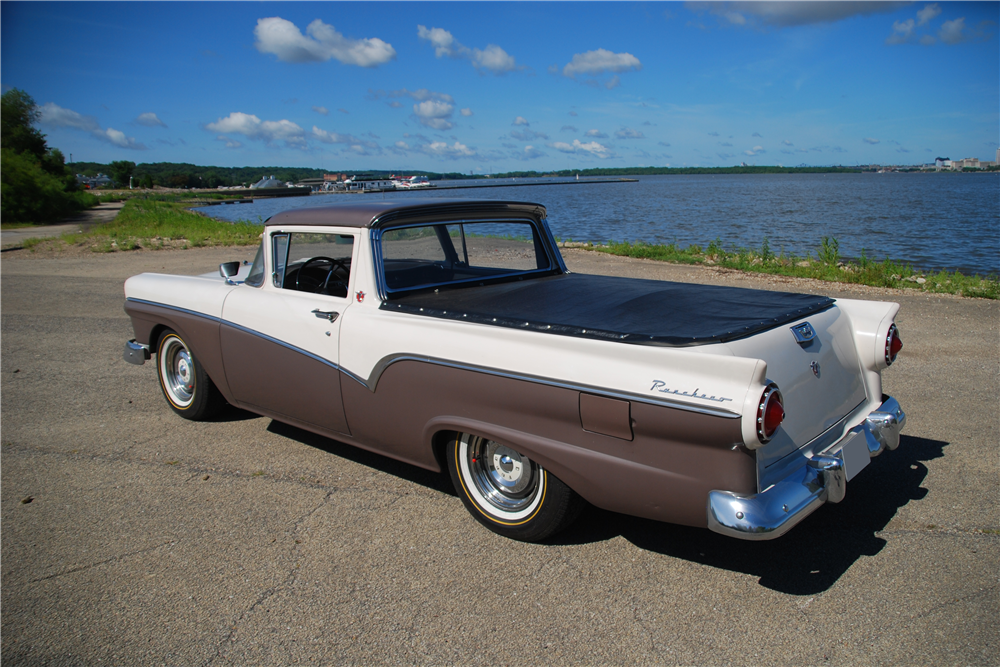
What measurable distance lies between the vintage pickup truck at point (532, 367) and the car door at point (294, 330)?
13 millimetres

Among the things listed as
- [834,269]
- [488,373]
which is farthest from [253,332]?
[834,269]

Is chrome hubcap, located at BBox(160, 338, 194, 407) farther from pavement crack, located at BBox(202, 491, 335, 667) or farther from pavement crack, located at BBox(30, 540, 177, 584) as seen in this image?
pavement crack, located at BBox(202, 491, 335, 667)

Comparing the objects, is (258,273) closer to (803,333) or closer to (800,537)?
(803,333)

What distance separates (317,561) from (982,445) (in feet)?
13.5

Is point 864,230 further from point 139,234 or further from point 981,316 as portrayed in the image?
point 139,234

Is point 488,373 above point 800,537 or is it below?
above

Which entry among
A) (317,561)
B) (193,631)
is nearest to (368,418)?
(317,561)

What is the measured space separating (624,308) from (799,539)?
1.41 metres

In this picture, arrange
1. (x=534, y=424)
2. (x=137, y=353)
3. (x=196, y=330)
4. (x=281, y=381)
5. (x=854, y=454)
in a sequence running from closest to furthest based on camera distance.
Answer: (x=534, y=424)
(x=854, y=454)
(x=281, y=381)
(x=196, y=330)
(x=137, y=353)

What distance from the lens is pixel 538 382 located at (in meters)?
2.72

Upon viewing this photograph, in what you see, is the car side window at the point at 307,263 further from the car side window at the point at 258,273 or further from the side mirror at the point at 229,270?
the side mirror at the point at 229,270

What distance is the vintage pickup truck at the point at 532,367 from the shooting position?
2414mm

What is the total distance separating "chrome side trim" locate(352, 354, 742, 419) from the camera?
91.5 inches

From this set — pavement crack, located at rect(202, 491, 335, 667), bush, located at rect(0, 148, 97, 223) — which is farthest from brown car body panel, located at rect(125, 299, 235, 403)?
bush, located at rect(0, 148, 97, 223)
